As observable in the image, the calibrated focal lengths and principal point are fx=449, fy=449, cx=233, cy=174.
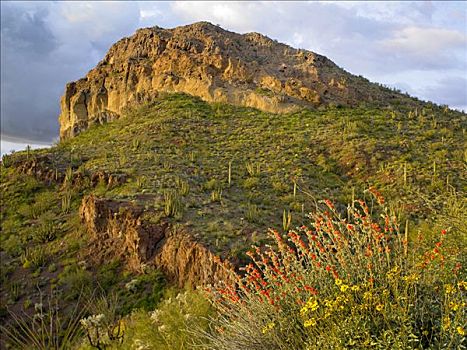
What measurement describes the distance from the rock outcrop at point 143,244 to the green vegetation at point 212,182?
0.38 metres

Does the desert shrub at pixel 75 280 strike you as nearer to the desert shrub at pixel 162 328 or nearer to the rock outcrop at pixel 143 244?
the rock outcrop at pixel 143 244

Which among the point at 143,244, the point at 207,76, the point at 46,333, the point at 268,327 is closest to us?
the point at 268,327

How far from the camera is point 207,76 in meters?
35.8

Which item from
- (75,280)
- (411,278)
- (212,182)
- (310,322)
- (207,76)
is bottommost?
(75,280)

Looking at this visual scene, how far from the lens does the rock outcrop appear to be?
1374cm

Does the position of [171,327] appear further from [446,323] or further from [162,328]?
[446,323]

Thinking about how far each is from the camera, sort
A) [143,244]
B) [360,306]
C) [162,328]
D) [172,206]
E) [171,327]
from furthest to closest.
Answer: [172,206] → [143,244] → [171,327] → [162,328] → [360,306]

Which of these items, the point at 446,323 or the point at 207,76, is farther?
the point at 207,76

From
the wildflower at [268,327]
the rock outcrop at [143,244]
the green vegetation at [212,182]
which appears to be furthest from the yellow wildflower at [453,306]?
the rock outcrop at [143,244]

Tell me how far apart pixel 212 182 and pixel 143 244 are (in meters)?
5.87

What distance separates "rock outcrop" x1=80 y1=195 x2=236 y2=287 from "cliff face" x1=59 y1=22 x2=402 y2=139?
18400 mm

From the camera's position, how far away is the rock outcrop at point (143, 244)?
45.1 ft

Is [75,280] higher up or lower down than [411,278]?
lower down

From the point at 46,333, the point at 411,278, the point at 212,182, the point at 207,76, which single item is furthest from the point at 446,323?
the point at 207,76
